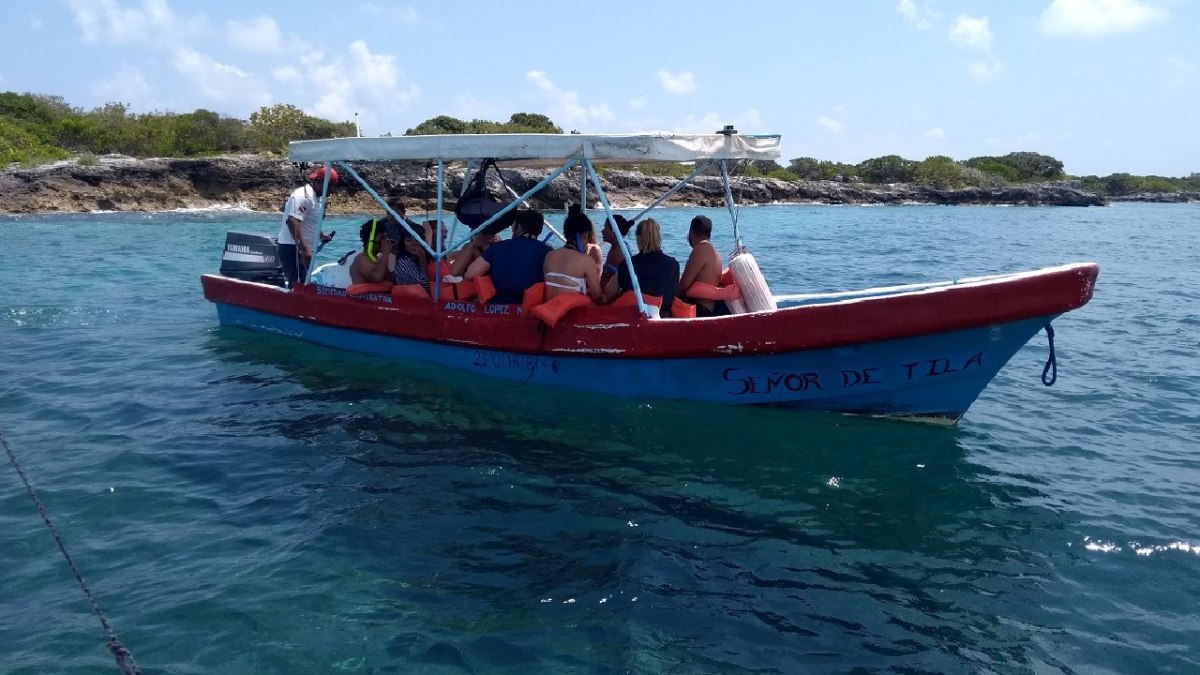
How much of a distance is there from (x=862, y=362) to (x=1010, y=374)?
12.7ft

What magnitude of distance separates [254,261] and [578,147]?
623 centimetres

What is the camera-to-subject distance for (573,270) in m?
7.80

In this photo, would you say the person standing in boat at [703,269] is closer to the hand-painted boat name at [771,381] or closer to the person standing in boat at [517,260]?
the hand-painted boat name at [771,381]

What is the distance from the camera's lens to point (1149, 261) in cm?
2225

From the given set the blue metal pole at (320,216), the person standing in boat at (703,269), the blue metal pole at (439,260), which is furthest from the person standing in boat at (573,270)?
the blue metal pole at (320,216)

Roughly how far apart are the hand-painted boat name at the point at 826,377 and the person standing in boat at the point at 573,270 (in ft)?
4.87

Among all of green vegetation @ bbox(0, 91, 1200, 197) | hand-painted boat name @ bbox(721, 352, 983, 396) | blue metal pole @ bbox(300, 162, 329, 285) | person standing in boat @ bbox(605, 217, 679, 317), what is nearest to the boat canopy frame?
person standing in boat @ bbox(605, 217, 679, 317)

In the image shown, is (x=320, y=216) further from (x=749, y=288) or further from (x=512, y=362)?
(x=749, y=288)

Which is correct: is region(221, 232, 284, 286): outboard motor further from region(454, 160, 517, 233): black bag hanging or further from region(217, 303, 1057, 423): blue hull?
region(217, 303, 1057, 423): blue hull

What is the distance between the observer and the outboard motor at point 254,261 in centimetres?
1183

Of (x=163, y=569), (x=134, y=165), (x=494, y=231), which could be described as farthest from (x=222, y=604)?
(x=134, y=165)

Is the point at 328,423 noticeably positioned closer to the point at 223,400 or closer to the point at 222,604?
the point at 223,400

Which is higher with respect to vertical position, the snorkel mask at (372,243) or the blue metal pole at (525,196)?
the blue metal pole at (525,196)

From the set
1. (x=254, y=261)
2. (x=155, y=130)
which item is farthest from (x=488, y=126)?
(x=254, y=261)
